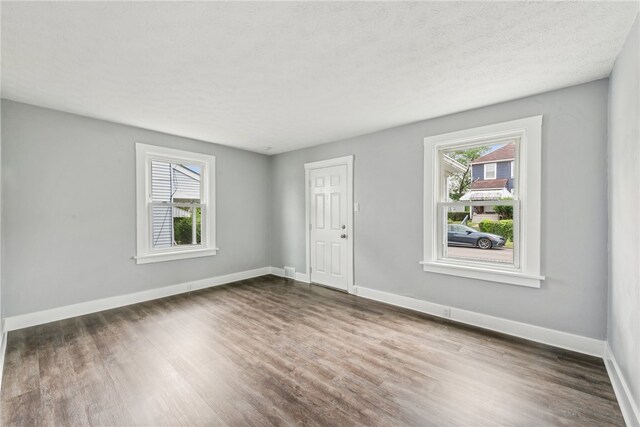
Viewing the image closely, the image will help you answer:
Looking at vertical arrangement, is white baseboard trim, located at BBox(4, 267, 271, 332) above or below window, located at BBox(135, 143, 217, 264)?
below

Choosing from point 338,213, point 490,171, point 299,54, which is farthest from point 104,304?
point 490,171

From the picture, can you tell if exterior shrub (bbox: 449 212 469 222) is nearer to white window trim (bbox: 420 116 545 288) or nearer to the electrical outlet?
white window trim (bbox: 420 116 545 288)

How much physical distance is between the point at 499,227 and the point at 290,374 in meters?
2.63

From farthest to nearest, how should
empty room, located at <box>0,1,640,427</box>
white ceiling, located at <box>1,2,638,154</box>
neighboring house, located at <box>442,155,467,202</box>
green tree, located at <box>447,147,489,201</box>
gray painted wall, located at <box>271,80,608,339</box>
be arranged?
neighboring house, located at <box>442,155,467,202</box> → green tree, located at <box>447,147,489,201</box> → gray painted wall, located at <box>271,80,608,339</box> → empty room, located at <box>0,1,640,427</box> → white ceiling, located at <box>1,2,638,154</box>

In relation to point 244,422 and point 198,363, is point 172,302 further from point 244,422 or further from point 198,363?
point 244,422

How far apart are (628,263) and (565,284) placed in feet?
Result: 2.76

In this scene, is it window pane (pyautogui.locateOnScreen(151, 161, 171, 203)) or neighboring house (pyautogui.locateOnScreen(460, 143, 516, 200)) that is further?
window pane (pyautogui.locateOnScreen(151, 161, 171, 203))

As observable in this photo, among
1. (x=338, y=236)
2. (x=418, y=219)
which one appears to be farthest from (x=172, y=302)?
(x=418, y=219)

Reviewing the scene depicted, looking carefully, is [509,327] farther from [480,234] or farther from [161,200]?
[161,200]

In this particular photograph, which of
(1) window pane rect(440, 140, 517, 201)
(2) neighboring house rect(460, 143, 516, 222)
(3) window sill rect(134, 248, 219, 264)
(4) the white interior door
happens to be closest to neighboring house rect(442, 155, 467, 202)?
(1) window pane rect(440, 140, 517, 201)

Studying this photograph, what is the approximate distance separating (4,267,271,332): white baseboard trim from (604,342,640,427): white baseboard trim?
4780mm

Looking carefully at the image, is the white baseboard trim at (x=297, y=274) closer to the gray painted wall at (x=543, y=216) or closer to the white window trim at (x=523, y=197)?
the gray painted wall at (x=543, y=216)

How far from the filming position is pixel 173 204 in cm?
425

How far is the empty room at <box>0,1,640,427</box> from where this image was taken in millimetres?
1766
